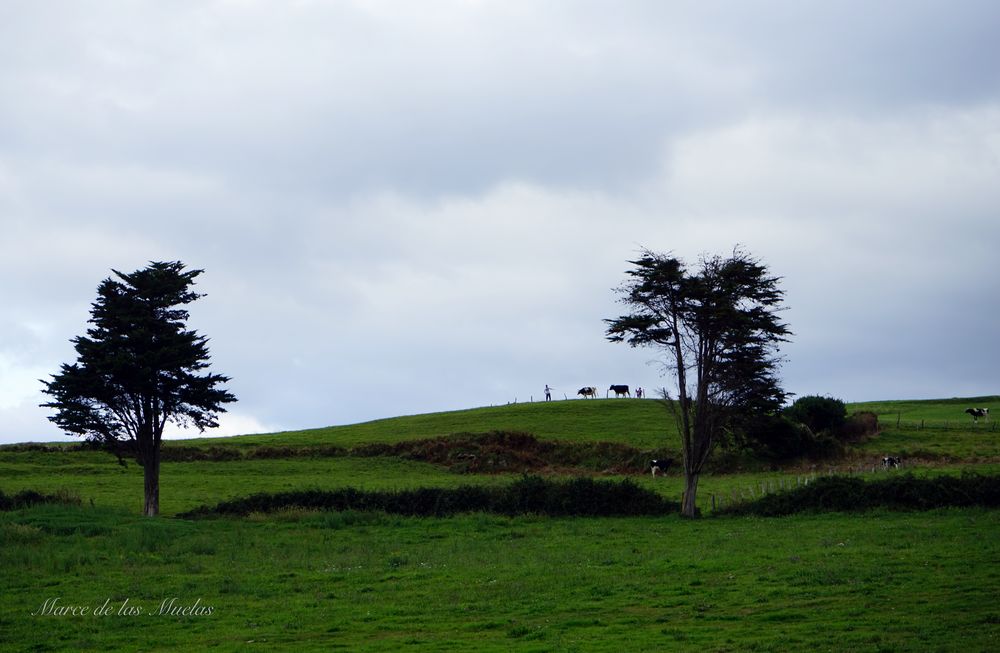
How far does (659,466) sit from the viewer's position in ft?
200

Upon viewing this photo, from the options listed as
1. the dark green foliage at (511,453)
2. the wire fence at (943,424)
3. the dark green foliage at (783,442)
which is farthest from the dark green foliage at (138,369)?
the wire fence at (943,424)

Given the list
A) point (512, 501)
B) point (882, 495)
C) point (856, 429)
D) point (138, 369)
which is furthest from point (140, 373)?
point (856, 429)

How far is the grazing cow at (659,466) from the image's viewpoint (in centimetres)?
6056

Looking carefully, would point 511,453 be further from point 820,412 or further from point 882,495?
point 882,495

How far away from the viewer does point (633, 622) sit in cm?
2206

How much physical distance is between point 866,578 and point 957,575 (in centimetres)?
212

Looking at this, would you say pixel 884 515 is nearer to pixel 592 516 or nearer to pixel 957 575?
pixel 592 516

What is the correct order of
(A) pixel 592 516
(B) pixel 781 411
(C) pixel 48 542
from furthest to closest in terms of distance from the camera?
(B) pixel 781 411, (A) pixel 592 516, (C) pixel 48 542

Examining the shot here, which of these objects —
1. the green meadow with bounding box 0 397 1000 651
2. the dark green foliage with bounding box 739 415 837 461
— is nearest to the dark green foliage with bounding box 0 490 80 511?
the green meadow with bounding box 0 397 1000 651

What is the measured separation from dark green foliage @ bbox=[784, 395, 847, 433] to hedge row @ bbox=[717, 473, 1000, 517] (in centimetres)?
2593

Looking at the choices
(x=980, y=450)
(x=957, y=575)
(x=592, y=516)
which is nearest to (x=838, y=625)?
(x=957, y=575)

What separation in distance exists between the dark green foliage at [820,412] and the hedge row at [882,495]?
25.9 m

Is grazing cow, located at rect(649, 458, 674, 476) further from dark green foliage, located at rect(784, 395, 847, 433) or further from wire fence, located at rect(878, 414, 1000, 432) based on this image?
wire fence, located at rect(878, 414, 1000, 432)

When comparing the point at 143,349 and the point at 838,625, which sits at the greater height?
the point at 143,349
